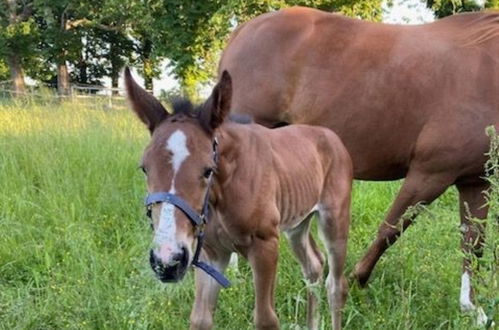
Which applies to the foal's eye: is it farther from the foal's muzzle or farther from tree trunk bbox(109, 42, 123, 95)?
tree trunk bbox(109, 42, 123, 95)

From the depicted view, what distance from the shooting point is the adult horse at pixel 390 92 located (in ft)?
12.1

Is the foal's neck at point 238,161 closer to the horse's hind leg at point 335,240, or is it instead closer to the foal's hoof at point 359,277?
the horse's hind leg at point 335,240

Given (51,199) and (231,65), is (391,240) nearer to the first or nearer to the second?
(231,65)

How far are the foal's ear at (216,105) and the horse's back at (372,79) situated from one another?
6.16 ft

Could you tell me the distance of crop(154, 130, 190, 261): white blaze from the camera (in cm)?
186

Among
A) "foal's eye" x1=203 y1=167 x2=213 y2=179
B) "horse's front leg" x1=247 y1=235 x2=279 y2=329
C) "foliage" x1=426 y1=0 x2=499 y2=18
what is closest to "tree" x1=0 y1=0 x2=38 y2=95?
"foliage" x1=426 y1=0 x2=499 y2=18

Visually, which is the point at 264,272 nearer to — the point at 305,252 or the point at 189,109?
the point at 189,109

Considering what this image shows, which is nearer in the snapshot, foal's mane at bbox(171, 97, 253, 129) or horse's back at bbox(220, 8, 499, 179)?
foal's mane at bbox(171, 97, 253, 129)

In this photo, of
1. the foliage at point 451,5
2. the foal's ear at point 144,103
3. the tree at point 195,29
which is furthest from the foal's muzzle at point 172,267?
the tree at point 195,29

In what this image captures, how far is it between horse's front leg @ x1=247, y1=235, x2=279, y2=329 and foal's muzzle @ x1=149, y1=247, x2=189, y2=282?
539 millimetres

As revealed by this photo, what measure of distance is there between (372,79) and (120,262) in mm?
1952

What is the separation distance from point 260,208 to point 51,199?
8.28 ft

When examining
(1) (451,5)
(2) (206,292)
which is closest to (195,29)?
(1) (451,5)

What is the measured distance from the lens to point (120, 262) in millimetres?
3590
